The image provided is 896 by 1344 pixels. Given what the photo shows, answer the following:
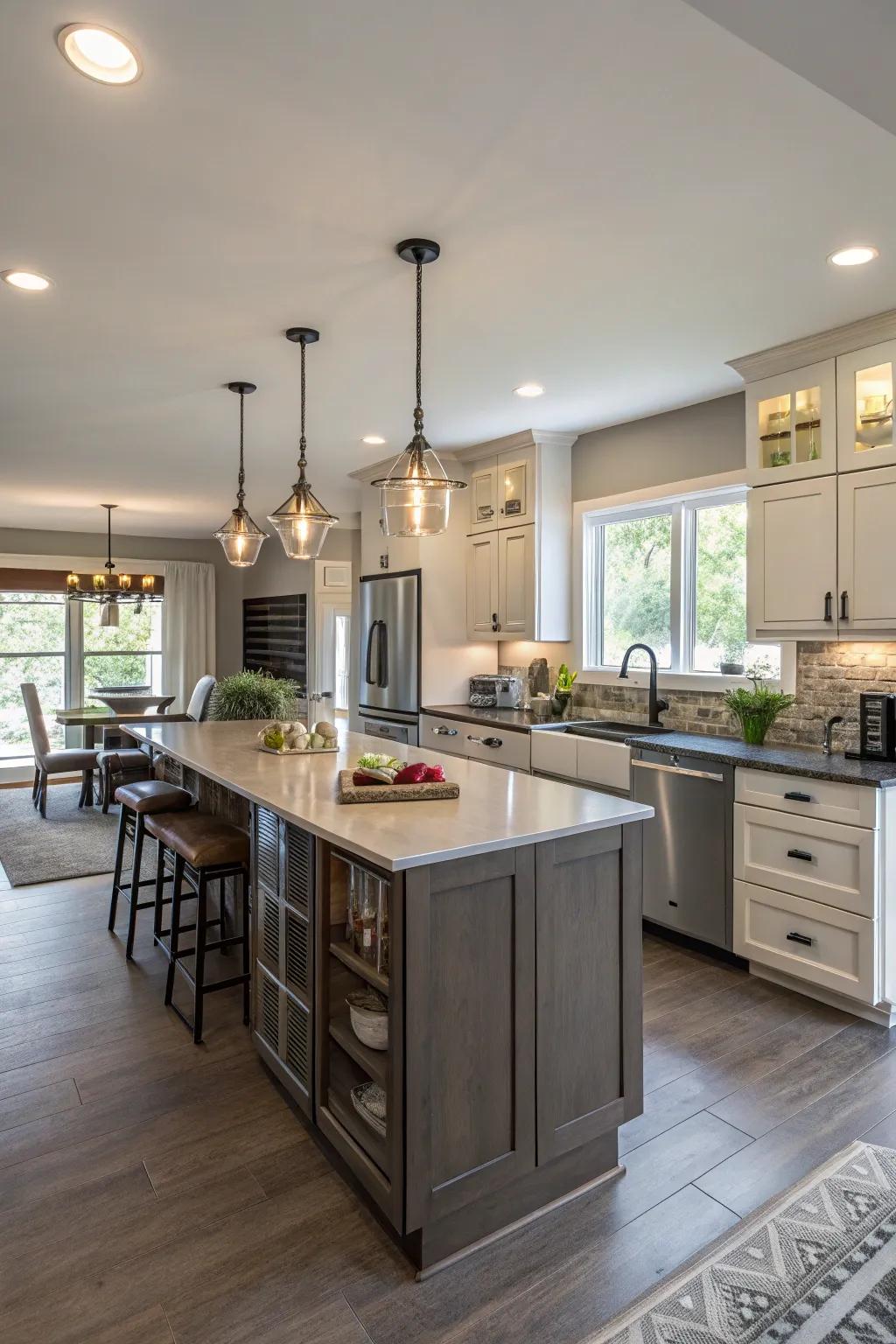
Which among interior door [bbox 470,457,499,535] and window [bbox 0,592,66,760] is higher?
interior door [bbox 470,457,499,535]

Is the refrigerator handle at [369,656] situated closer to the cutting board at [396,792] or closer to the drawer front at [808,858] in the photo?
the drawer front at [808,858]

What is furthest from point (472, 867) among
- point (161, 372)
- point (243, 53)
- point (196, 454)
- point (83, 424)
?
point (196, 454)

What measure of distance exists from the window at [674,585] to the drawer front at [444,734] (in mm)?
909

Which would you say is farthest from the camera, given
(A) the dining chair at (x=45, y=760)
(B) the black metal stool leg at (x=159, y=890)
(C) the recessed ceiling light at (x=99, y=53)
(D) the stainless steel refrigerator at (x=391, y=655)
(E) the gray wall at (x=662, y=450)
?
(A) the dining chair at (x=45, y=760)

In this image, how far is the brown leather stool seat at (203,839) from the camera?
9.52 feet

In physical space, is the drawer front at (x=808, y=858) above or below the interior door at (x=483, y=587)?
below

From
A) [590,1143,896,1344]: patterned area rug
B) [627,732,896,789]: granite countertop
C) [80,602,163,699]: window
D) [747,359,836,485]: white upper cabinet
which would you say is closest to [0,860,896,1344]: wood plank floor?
[590,1143,896,1344]: patterned area rug

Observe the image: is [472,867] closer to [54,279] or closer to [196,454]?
[54,279]

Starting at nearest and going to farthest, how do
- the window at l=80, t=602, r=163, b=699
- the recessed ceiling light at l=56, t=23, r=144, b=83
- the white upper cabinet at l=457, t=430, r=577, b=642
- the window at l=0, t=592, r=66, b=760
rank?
the recessed ceiling light at l=56, t=23, r=144, b=83 → the white upper cabinet at l=457, t=430, r=577, b=642 → the window at l=0, t=592, r=66, b=760 → the window at l=80, t=602, r=163, b=699

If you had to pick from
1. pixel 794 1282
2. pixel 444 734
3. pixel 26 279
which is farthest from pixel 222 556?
pixel 794 1282

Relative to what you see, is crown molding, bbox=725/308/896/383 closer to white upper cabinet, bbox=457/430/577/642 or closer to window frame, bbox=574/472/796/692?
window frame, bbox=574/472/796/692

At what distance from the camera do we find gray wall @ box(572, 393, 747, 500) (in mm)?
4062

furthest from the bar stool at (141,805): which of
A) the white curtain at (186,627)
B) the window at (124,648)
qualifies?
the white curtain at (186,627)

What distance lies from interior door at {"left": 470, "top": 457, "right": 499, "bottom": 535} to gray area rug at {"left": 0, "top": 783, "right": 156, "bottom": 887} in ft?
9.88
